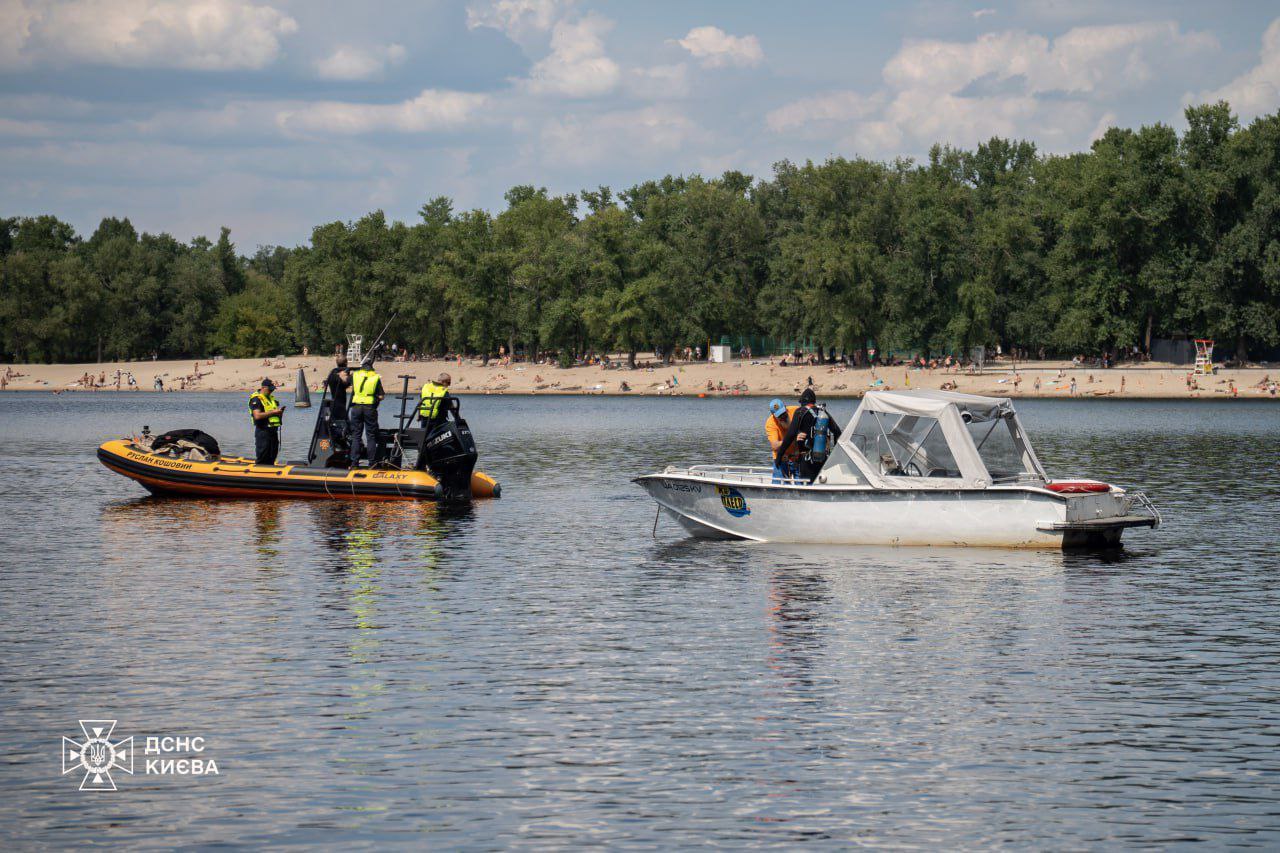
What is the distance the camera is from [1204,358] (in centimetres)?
10888

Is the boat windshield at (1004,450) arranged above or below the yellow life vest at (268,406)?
below

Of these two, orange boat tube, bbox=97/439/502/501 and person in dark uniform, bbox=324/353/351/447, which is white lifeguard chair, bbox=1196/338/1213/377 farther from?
person in dark uniform, bbox=324/353/351/447

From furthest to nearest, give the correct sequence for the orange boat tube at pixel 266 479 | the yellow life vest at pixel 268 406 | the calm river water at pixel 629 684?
the yellow life vest at pixel 268 406
the orange boat tube at pixel 266 479
the calm river water at pixel 629 684

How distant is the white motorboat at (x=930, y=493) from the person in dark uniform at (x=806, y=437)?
72 centimetres

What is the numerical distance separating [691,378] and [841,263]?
20312mm

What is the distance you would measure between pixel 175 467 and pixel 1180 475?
30.5 meters

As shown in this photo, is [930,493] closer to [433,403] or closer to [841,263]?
[433,403]

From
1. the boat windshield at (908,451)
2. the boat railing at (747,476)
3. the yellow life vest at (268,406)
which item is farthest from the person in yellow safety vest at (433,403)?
the boat windshield at (908,451)

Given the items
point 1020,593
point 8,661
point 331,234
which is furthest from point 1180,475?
point 331,234

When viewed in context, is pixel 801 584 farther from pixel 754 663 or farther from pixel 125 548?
pixel 125 548

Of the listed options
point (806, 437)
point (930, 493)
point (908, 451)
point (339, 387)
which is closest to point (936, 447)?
point (908, 451)

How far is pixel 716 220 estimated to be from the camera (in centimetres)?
13238

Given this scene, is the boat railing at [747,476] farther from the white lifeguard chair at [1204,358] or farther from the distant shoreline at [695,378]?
the white lifeguard chair at [1204,358]

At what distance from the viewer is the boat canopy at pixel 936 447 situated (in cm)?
2583
